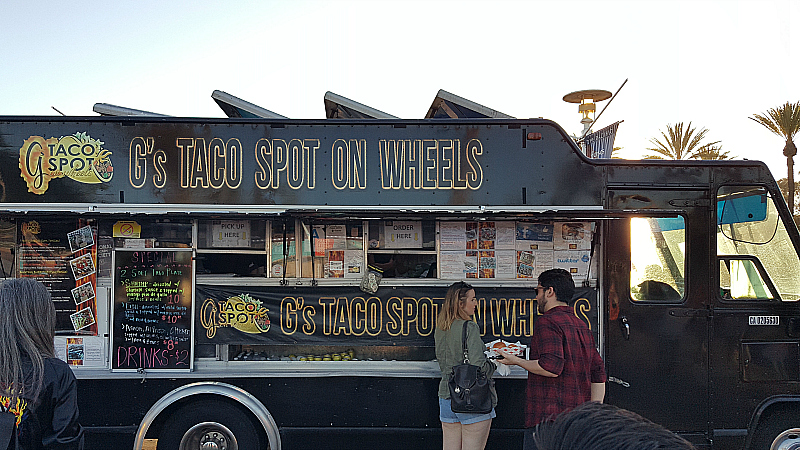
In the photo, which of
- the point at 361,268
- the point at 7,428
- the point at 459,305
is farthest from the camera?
the point at 361,268

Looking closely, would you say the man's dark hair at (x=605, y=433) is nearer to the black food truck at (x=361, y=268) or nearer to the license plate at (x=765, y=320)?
the black food truck at (x=361, y=268)

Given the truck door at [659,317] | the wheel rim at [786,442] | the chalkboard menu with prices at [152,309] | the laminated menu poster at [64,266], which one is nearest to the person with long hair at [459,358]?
the truck door at [659,317]

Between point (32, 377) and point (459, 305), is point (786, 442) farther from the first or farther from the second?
point (32, 377)

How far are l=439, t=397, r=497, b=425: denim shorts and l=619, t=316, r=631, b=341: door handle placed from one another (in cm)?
146

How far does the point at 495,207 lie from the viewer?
5.11 metres

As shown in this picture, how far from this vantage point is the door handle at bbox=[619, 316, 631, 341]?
506cm

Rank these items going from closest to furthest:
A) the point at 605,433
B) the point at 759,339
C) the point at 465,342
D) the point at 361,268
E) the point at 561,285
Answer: the point at 605,433, the point at 561,285, the point at 465,342, the point at 759,339, the point at 361,268

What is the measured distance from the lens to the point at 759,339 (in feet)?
16.3

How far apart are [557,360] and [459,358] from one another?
0.79 meters

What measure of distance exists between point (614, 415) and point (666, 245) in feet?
14.4

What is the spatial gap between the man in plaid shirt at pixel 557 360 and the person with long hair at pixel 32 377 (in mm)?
2787

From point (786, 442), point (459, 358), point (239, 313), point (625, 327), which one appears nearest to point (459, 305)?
point (459, 358)

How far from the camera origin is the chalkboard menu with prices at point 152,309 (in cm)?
505

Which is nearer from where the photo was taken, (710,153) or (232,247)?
(232,247)
